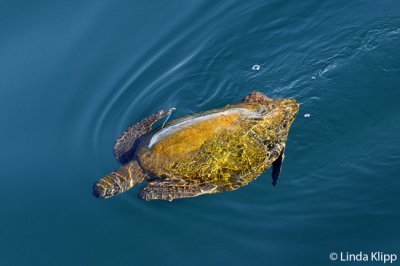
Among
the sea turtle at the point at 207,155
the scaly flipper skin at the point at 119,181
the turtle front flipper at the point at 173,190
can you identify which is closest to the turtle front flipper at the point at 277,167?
the sea turtle at the point at 207,155

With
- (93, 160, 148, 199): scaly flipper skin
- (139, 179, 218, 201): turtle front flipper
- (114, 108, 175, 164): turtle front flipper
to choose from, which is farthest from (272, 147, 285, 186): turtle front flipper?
(114, 108, 175, 164): turtle front flipper

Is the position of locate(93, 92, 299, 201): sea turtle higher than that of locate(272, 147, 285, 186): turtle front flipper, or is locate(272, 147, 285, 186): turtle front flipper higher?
locate(93, 92, 299, 201): sea turtle

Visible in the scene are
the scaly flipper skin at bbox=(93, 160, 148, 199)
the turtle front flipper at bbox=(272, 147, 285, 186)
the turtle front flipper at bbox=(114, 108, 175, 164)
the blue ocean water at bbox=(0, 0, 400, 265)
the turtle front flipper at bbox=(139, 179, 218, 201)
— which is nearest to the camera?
the blue ocean water at bbox=(0, 0, 400, 265)

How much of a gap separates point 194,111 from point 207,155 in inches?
66.5

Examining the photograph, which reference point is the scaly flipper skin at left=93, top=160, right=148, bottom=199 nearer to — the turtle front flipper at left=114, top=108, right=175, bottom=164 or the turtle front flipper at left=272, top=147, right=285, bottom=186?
the turtle front flipper at left=114, top=108, right=175, bottom=164

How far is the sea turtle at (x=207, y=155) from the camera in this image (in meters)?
6.85

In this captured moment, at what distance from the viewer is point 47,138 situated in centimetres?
843

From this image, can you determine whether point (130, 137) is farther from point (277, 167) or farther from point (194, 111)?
point (277, 167)

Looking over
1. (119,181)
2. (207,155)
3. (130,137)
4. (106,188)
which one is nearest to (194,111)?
(130,137)

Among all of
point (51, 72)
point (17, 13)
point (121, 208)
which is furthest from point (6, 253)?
point (17, 13)

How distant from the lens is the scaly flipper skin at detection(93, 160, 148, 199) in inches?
277

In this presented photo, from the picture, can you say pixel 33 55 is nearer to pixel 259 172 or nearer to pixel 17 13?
pixel 17 13

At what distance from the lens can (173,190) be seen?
22.4ft

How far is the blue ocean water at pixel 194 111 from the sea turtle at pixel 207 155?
0.82 ft
